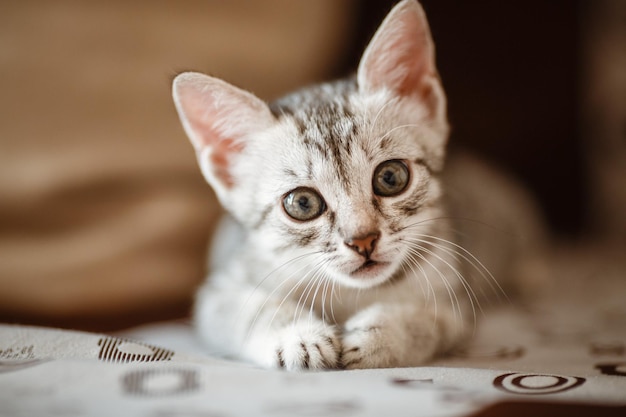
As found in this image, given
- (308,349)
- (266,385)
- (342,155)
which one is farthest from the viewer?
(342,155)

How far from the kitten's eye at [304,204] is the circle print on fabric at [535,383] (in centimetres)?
45

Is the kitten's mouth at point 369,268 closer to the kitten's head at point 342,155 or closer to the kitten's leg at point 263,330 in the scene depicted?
the kitten's head at point 342,155

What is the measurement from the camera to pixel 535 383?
80 cm

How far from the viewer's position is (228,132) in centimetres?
118

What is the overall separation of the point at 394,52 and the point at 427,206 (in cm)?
35

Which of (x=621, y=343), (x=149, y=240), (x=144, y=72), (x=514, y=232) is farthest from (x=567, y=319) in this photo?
(x=144, y=72)

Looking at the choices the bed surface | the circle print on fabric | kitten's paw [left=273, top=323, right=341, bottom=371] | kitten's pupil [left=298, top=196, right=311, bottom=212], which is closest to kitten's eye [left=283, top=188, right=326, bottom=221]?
kitten's pupil [left=298, top=196, right=311, bottom=212]

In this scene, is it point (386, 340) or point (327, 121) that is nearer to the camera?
point (386, 340)

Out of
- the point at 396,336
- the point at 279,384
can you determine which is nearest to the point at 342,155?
the point at 396,336

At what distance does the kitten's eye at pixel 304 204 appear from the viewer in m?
1.04

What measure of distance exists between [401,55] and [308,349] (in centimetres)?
67

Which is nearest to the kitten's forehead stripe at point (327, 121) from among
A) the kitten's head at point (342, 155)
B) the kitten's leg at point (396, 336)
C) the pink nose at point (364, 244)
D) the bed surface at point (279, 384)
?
the kitten's head at point (342, 155)

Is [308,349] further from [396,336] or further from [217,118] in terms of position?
[217,118]

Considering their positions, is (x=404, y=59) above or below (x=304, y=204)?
above
